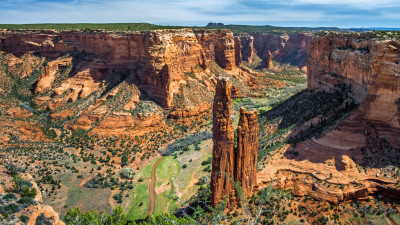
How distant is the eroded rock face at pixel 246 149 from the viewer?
25.9 meters

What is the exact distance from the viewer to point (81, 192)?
120 ft

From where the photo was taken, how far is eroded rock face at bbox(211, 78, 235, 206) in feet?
82.3

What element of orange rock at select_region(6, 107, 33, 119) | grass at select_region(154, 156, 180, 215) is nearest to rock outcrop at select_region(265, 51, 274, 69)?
grass at select_region(154, 156, 180, 215)

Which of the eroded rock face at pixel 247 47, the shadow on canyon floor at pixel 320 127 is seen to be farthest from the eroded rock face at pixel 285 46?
the shadow on canyon floor at pixel 320 127

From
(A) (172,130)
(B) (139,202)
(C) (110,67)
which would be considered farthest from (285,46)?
(B) (139,202)

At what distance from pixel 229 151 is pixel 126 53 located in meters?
47.1

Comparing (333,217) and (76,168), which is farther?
(76,168)

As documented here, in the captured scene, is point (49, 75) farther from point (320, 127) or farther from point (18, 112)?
point (320, 127)

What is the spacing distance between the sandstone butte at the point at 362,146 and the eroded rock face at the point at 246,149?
2270mm

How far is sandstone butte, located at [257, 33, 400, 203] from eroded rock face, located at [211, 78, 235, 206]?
4.13m

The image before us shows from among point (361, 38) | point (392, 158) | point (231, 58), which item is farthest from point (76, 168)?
point (231, 58)

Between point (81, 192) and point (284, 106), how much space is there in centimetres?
3690

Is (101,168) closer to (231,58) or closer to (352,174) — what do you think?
(352,174)

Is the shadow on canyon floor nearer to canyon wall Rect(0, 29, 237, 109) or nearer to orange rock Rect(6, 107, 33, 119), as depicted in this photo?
canyon wall Rect(0, 29, 237, 109)
